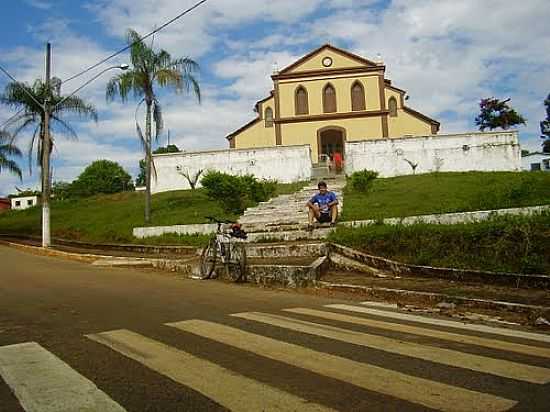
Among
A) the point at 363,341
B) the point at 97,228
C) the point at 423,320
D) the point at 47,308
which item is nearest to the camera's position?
the point at 363,341

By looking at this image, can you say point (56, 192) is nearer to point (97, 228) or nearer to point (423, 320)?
point (97, 228)

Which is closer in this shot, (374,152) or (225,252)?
(225,252)

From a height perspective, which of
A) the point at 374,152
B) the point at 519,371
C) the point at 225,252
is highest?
the point at 374,152

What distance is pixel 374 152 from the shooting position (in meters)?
30.0

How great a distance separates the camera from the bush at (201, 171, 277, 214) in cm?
1853

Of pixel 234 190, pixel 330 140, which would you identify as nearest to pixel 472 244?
pixel 234 190

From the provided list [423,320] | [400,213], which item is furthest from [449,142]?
[423,320]

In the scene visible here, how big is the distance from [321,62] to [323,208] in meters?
28.4

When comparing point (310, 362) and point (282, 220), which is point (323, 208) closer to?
point (282, 220)

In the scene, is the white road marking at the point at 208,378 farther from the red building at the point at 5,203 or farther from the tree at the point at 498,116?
the red building at the point at 5,203

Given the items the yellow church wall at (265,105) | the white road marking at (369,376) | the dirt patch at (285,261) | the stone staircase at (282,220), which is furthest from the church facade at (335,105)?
the white road marking at (369,376)

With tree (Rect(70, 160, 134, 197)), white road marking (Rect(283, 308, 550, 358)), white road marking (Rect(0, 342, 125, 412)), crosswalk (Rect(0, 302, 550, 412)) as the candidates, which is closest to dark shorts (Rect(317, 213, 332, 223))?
white road marking (Rect(283, 308, 550, 358))

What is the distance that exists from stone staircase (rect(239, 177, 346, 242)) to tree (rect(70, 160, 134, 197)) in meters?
66.6

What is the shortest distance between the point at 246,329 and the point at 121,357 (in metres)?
1.60
